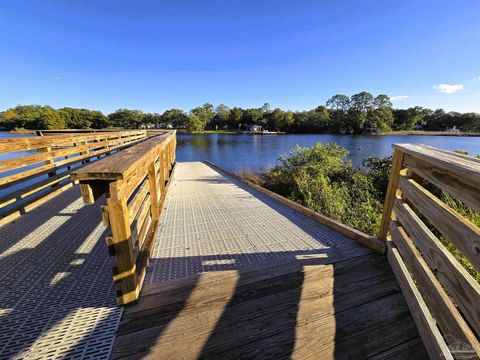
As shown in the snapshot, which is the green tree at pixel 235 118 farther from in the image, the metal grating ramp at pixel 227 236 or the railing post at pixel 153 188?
the railing post at pixel 153 188

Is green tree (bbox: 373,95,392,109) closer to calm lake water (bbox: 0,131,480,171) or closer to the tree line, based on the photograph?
the tree line

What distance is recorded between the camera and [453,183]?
1.17 m

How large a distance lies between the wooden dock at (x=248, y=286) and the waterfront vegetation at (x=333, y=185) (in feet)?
9.47

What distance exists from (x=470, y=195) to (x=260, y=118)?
254ft

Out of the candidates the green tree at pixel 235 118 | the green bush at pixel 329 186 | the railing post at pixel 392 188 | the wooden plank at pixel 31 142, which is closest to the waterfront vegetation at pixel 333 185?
the green bush at pixel 329 186

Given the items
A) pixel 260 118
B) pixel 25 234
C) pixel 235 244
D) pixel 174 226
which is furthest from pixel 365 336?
pixel 260 118

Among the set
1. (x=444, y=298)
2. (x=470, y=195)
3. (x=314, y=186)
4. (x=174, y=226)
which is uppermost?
(x=470, y=195)

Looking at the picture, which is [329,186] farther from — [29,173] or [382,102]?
[382,102]

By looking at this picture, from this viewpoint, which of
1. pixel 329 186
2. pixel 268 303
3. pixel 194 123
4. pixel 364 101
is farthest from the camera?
pixel 194 123

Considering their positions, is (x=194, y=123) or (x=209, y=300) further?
(x=194, y=123)

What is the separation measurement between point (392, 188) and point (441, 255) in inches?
35.5

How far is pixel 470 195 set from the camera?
1.04m

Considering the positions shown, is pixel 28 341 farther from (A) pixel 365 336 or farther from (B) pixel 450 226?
(B) pixel 450 226

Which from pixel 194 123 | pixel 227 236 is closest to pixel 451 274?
pixel 227 236
